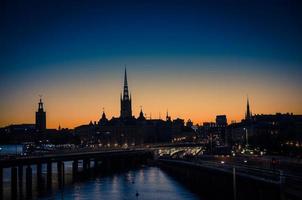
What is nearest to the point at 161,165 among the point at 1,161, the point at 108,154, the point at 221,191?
the point at 108,154

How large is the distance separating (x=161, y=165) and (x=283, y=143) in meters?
41.2

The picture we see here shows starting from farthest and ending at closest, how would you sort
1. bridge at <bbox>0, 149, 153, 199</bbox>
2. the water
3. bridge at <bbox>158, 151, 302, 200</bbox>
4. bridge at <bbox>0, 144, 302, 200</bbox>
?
bridge at <bbox>0, 149, 153, 199</bbox> → the water → bridge at <bbox>0, 144, 302, 200</bbox> → bridge at <bbox>158, 151, 302, 200</bbox>

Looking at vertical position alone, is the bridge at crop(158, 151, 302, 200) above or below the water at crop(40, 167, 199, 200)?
above

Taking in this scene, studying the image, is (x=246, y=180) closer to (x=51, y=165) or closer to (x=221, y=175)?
(x=221, y=175)

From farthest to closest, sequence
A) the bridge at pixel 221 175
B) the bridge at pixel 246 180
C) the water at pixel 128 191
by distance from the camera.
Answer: the water at pixel 128 191 < the bridge at pixel 221 175 < the bridge at pixel 246 180

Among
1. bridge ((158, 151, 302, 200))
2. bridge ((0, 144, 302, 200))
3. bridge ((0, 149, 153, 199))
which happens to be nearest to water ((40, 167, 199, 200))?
bridge ((158, 151, 302, 200))

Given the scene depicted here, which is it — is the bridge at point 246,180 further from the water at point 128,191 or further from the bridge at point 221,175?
the water at point 128,191

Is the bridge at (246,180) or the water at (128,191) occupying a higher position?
the bridge at (246,180)


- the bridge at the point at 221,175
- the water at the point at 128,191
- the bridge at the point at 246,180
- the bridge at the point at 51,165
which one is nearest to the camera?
the bridge at the point at 246,180

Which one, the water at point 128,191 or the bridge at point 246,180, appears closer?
the bridge at point 246,180

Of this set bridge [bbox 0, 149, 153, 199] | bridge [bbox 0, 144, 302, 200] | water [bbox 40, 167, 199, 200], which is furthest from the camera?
bridge [bbox 0, 149, 153, 199]

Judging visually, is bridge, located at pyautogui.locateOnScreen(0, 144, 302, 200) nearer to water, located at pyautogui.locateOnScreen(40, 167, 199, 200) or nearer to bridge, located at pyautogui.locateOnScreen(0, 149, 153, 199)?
bridge, located at pyautogui.locateOnScreen(0, 149, 153, 199)

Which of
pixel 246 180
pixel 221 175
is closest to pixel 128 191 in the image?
pixel 221 175

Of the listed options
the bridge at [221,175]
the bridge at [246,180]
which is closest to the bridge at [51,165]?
the bridge at [221,175]
